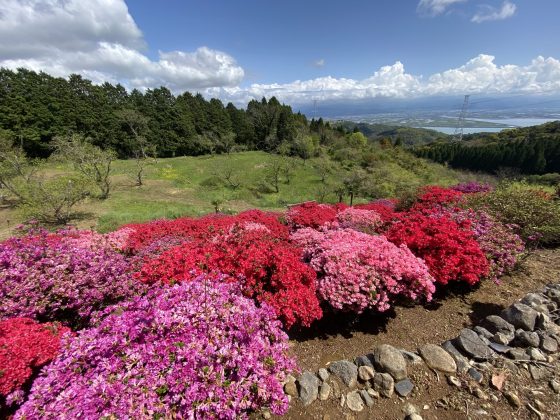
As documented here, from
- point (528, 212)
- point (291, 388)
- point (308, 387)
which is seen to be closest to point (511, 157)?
point (528, 212)

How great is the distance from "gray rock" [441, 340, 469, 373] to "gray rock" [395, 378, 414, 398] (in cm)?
83

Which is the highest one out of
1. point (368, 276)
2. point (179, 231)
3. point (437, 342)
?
point (368, 276)

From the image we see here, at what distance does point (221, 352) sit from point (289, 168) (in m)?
30.1

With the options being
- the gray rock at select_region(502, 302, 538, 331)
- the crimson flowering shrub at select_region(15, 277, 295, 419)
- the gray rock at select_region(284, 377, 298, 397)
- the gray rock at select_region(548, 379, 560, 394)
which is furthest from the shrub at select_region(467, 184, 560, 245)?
the crimson flowering shrub at select_region(15, 277, 295, 419)

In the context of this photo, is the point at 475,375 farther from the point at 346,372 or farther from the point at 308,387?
the point at 308,387

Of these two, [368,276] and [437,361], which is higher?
[368,276]

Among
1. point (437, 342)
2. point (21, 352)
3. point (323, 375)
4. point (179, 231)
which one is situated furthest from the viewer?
point (179, 231)

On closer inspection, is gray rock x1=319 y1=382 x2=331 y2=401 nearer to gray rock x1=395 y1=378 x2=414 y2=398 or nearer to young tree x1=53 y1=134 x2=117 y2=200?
gray rock x1=395 y1=378 x2=414 y2=398

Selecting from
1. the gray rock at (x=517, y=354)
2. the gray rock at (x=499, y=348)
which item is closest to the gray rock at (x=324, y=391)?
the gray rock at (x=499, y=348)

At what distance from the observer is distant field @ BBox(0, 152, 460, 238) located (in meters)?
15.8

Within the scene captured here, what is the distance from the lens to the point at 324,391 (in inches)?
149

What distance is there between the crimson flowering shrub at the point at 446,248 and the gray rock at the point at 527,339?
1.41m

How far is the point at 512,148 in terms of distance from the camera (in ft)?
175

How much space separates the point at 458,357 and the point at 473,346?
0.38m
